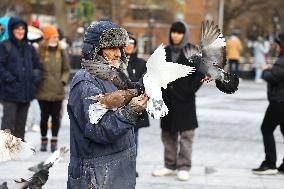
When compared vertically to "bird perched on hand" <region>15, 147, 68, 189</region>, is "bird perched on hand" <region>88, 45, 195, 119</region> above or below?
above

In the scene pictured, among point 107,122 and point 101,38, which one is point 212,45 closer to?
point 101,38

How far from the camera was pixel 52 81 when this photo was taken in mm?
8586

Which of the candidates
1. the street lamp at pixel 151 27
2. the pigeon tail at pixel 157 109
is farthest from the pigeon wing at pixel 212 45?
the street lamp at pixel 151 27

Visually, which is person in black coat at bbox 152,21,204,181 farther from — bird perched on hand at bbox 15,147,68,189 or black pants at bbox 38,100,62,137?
bird perched on hand at bbox 15,147,68,189

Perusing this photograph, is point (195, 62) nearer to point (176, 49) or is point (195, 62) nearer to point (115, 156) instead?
point (115, 156)

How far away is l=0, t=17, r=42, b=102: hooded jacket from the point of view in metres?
7.90

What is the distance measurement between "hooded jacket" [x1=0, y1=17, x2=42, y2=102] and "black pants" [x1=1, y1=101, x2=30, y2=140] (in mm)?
103

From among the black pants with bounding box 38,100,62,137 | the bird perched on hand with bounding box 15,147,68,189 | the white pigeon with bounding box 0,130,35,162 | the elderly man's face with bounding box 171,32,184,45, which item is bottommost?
the black pants with bounding box 38,100,62,137

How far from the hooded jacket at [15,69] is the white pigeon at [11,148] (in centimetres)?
439

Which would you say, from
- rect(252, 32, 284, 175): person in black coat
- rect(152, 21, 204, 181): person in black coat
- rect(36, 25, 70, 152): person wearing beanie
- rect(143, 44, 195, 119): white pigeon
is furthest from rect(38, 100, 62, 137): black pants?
rect(143, 44, 195, 119): white pigeon

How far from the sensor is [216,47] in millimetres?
3889

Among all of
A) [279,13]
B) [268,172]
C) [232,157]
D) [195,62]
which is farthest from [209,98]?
[279,13]

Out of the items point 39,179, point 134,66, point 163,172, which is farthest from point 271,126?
point 39,179

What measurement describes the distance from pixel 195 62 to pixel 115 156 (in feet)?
3.04
